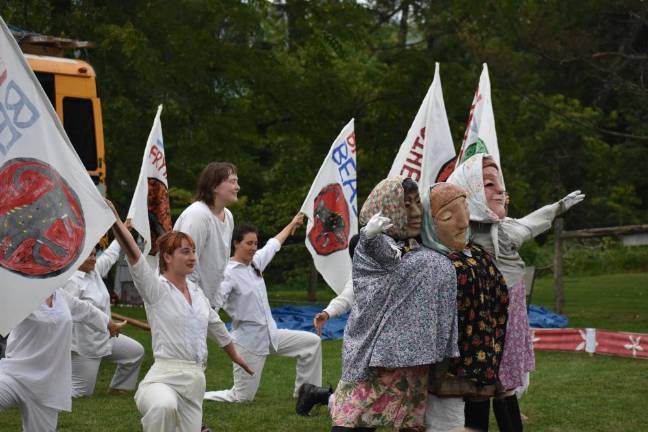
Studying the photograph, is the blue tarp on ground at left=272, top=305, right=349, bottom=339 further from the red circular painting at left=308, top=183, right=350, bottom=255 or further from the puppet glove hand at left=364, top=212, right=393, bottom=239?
the puppet glove hand at left=364, top=212, right=393, bottom=239

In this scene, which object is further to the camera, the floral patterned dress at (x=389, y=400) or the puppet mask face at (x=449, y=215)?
the puppet mask face at (x=449, y=215)

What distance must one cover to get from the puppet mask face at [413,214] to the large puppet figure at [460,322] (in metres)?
0.05

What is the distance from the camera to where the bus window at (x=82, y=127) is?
561 inches

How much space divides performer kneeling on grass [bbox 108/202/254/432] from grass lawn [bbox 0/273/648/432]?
1878 millimetres

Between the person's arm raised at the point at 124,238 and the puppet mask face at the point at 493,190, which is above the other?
the puppet mask face at the point at 493,190

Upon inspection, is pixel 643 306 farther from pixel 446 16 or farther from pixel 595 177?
pixel 595 177

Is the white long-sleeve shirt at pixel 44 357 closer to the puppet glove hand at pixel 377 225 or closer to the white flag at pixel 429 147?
the puppet glove hand at pixel 377 225

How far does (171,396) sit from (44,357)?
0.94 m

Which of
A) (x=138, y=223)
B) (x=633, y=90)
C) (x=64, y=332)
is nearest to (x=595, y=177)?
(x=633, y=90)

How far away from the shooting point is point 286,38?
20375mm

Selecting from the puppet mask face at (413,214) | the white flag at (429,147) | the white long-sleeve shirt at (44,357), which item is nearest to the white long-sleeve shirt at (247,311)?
the white flag at (429,147)

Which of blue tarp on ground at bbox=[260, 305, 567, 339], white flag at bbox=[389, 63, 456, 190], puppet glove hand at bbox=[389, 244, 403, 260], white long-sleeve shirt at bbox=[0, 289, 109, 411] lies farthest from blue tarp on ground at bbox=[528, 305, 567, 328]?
puppet glove hand at bbox=[389, 244, 403, 260]

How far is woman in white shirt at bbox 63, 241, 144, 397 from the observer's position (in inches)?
375

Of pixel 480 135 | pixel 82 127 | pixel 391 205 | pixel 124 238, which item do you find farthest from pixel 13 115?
pixel 82 127
